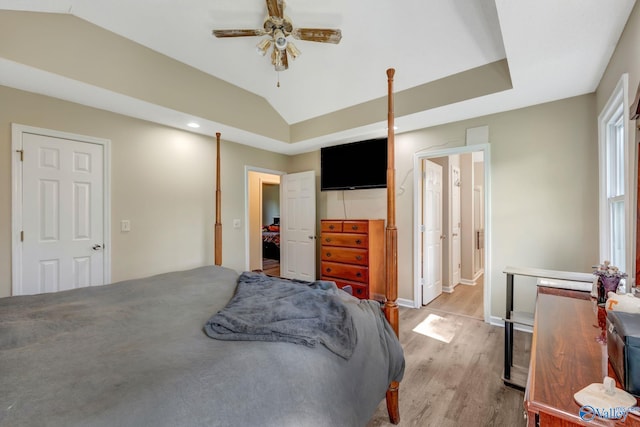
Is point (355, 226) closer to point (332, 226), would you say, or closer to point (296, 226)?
point (332, 226)

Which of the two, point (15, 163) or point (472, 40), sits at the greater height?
point (472, 40)

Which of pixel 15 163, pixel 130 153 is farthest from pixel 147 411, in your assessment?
pixel 130 153

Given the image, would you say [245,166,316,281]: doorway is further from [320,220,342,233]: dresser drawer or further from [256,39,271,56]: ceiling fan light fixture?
[256,39,271,56]: ceiling fan light fixture

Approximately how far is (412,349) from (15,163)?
3.85 m

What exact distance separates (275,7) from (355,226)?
247cm

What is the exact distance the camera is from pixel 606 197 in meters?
2.25

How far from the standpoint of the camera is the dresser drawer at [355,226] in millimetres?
3545

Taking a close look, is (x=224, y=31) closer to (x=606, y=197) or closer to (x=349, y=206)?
(x=349, y=206)

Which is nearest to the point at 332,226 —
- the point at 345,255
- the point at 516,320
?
the point at 345,255

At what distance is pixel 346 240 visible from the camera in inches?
146

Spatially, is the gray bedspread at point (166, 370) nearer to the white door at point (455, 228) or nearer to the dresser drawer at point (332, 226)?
the dresser drawer at point (332, 226)

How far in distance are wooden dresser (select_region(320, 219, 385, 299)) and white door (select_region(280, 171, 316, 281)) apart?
1.54 ft

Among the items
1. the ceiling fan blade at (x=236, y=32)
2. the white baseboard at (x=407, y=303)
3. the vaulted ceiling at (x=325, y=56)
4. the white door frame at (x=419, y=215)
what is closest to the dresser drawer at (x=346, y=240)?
the white door frame at (x=419, y=215)

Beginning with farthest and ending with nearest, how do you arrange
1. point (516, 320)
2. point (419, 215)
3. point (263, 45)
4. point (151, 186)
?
point (419, 215)
point (151, 186)
point (263, 45)
point (516, 320)
